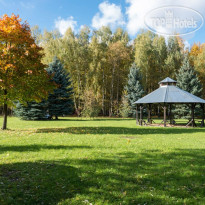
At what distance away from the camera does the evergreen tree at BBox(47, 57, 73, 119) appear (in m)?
31.9

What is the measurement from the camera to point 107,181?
16.1ft

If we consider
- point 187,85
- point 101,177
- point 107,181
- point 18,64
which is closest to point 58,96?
point 18,64

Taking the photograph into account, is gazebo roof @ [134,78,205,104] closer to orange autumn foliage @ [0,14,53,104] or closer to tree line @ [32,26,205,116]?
orange autumn foliage @ [0,14,53,104]

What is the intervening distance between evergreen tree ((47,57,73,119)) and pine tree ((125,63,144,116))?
13093 millimetres

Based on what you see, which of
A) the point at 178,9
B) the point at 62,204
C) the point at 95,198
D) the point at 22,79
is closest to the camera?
the point at 62,204

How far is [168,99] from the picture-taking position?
68.4 ft

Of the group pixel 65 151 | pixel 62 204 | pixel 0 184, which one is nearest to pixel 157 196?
pixel 62 204

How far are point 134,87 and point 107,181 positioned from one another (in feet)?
117

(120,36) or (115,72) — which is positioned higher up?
(120,36)

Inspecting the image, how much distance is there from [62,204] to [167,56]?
4623 centimetres

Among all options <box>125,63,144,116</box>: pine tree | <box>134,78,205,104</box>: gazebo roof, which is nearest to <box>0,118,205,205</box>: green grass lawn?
<box>134,78,205,104</box>: gazebo roof

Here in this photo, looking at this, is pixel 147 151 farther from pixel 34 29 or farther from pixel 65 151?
pixel 34 29

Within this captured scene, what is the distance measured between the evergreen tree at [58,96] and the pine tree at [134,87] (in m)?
13.1

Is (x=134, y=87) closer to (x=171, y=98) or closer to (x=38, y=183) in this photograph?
(x=171, y=98)
